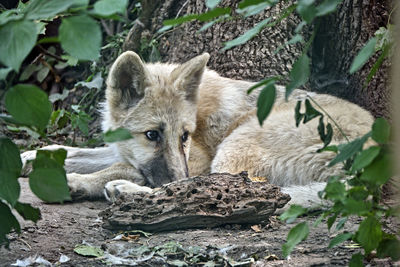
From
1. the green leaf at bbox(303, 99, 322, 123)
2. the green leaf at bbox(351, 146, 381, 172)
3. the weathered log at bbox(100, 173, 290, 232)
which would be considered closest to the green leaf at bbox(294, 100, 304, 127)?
the green leaf at bbox(303, 99, 322, 123)

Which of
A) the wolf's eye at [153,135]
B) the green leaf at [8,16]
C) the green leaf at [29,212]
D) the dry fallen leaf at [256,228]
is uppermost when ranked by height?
the green leaf at [8,16]

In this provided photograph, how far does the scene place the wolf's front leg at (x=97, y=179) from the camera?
170 inches

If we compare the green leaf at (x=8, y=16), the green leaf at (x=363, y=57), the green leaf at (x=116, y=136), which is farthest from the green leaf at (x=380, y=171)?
the green leaf at (x=8, y=16)

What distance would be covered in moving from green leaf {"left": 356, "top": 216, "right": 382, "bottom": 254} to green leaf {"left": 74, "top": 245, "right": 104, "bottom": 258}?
4.87 ft

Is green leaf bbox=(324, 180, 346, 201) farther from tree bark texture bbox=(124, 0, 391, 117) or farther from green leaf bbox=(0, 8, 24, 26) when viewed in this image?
tree bark texture bbox=(124, 0, 391, 117)

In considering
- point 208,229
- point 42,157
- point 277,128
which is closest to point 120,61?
point 277,128

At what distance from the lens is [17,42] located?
4.96ft

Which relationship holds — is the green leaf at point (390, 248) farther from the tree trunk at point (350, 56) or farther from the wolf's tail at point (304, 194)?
the tree trunk at point (350, 56)

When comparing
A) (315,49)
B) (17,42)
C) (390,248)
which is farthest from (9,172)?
(315,49)

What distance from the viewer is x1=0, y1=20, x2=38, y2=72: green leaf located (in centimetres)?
150

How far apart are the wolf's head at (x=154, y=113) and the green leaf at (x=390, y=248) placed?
2.39 m

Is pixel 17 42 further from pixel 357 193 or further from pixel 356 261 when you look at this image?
pixel 356 261

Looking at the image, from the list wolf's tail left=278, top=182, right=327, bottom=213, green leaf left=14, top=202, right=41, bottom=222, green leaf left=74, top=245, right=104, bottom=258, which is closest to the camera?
green leaf left=14, top=202, right=41, bottom=222

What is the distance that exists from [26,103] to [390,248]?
5.13 ft
